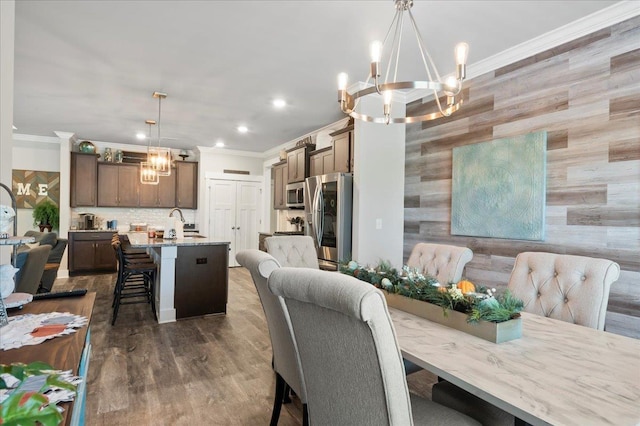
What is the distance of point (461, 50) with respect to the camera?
1.81 meters

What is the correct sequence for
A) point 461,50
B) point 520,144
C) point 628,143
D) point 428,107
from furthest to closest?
point 428,107, point 520,144, point 628,143, point 461,50

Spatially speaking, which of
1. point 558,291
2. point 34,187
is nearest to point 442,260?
point 558,291

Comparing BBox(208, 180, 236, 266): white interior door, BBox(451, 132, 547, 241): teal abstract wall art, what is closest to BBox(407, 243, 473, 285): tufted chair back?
BBox(451, 132, 547, 241): teal abstract wall art

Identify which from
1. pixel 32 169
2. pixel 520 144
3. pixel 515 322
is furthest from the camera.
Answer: pixel 32 169

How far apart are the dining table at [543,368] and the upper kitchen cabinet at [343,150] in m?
2.84

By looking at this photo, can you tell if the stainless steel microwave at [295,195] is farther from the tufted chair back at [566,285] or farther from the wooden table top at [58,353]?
the wooden table top at [58,353]

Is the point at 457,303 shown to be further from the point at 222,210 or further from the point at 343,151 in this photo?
the point at 222,210

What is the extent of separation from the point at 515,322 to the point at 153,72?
12.2 feet

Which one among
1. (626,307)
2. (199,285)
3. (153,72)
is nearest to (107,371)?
(199,285)

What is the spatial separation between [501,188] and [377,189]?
4.16 ft

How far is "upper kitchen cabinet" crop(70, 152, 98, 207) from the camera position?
6.57m

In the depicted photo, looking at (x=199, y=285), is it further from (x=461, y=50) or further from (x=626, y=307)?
(x=626, y=307)

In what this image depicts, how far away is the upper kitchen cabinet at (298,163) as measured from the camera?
5.52 m

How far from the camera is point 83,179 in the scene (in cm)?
662
